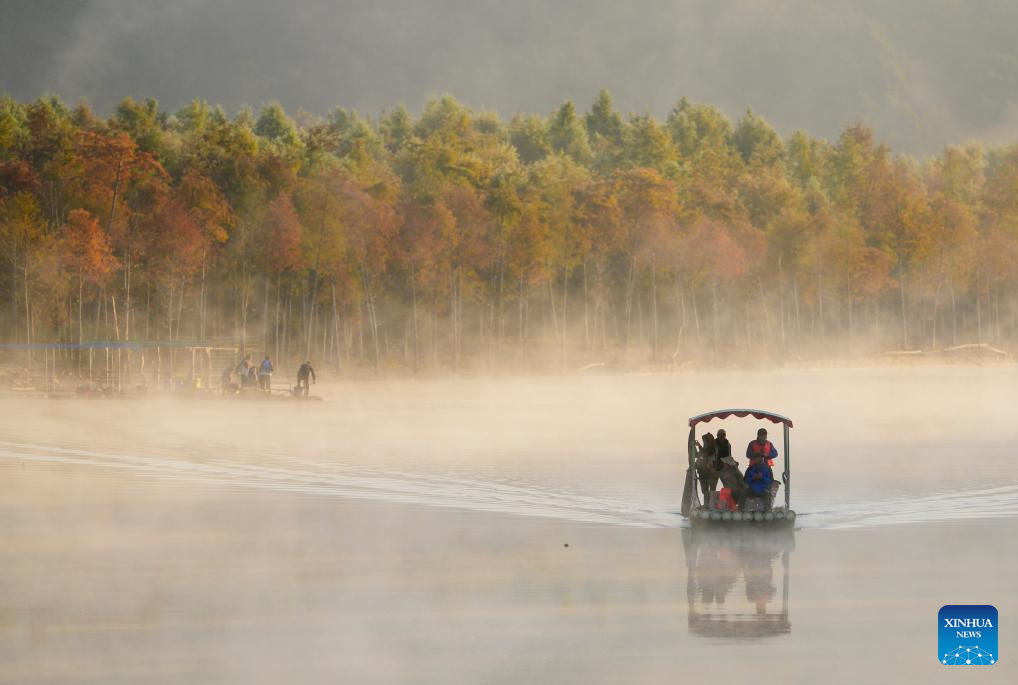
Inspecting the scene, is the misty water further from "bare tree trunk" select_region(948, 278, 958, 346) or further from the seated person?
"bare tree trunk" select_region(948, 278, 958, 346)

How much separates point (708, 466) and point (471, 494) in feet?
16.0

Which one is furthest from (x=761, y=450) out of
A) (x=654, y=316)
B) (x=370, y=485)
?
(x=654, y=316)

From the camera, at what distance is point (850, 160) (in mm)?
137000

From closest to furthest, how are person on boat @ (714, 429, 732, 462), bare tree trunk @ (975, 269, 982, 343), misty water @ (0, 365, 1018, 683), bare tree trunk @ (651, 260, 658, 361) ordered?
1. misty water @ (0, 365, 1018, 683)
2. person on boat @ (714, 429, 732, 462)
3. bare tree trunk @ (651, 260, 658, 361)
4. bare tree trunk @ (975, 269, 982, 343)

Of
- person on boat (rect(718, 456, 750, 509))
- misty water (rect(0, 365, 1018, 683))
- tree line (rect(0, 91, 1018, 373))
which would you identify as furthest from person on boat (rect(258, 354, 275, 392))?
person on boat (rect(718, 456, 750, 509))

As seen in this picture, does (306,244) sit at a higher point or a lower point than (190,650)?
higher

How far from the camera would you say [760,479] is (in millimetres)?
21469

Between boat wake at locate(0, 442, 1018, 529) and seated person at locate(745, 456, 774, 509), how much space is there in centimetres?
93

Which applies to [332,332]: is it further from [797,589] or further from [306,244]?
[797,589]

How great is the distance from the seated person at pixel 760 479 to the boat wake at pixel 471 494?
3.04 ft

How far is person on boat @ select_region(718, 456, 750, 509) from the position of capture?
70.9ft

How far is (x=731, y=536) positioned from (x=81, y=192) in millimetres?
57706

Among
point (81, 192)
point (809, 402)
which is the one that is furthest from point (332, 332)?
point (809, 402)

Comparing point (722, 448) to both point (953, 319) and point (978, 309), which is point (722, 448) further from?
point (953, 319)
